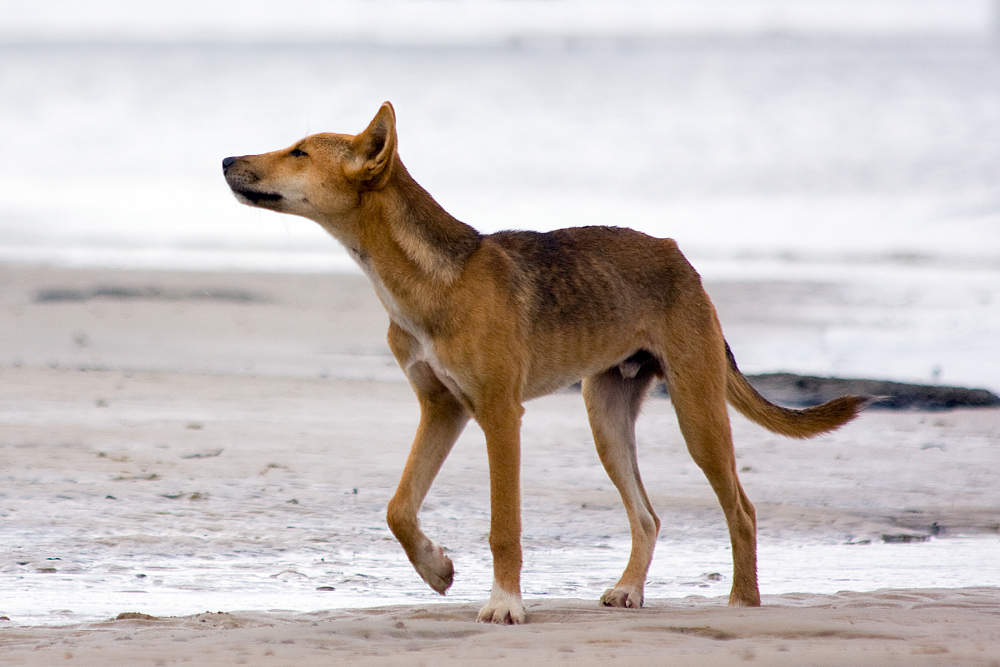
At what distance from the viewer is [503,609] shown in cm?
590

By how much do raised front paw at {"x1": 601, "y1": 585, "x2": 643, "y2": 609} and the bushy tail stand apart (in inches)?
50.9

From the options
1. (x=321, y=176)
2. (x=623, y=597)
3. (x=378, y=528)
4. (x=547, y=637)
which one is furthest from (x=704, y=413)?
(x=378, y=528)

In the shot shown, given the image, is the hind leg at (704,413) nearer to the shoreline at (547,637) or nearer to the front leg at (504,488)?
the shoreline at (547,637)

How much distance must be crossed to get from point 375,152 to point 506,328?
933 millimetres

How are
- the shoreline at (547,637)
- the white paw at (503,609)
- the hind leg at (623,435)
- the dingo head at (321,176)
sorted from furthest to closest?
the hind leg at (623,435)
the dingo head at (321,176)
the white paw at (503,609)
the shoreline at (547,637)

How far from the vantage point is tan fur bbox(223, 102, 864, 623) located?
6.16 m

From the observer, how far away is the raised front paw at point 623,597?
252 inches

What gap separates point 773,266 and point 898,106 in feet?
60.0

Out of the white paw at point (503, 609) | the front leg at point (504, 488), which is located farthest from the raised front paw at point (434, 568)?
the white paw at point (503, 609)

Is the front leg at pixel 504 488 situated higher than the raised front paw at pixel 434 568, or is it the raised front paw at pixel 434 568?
the front leg at pixel 504 488

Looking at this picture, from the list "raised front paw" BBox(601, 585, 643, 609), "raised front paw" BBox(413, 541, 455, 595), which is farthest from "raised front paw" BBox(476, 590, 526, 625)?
"raised front paw" BBox(601, 585, 643, 609)

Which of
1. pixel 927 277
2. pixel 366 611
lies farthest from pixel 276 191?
pixel 927 277

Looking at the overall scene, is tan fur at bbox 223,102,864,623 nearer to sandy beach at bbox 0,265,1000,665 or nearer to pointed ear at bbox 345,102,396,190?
pointed ear at bbox 345,102,396,190

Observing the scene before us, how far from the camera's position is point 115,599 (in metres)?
6.32
